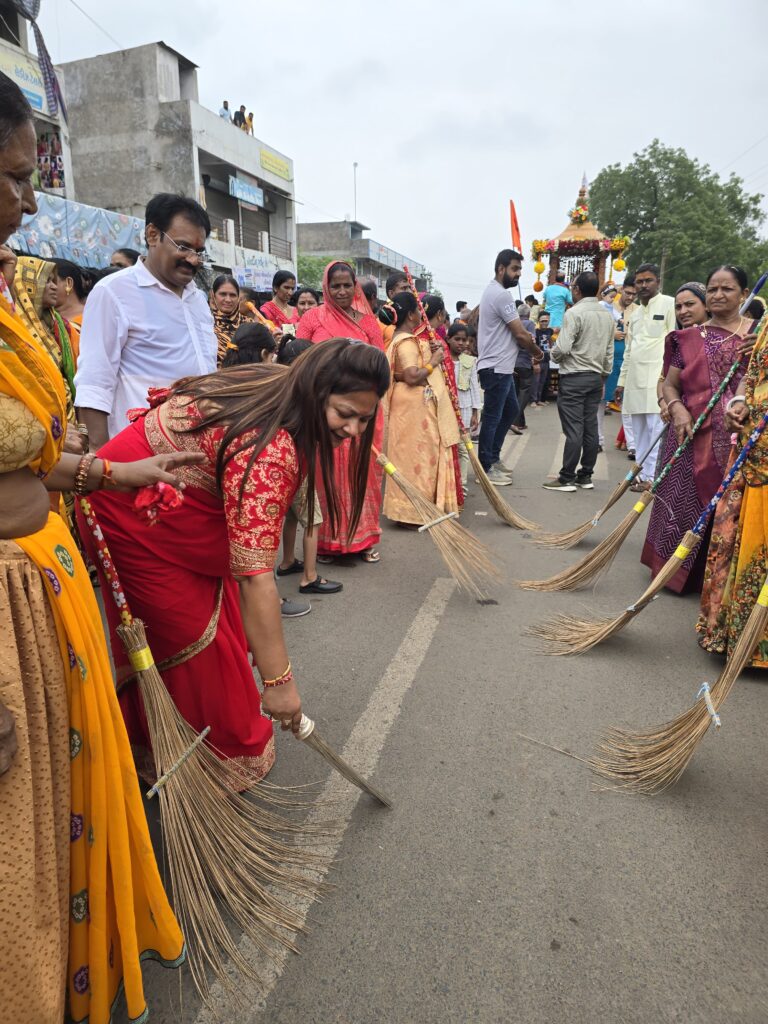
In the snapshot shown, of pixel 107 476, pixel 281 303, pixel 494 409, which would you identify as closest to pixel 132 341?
pixel 107 476

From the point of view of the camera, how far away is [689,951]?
151cm

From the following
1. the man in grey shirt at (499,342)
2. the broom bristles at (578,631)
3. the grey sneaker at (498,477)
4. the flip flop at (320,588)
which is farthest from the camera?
the grey sneaker at (498,477)

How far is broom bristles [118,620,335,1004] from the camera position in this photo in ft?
4.90

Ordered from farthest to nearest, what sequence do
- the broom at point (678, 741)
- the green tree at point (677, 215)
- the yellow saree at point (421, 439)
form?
1. the green tree at point (677, 215)
2. the yellow saree at point (421, 439)
3. the broom at point (678, 741)

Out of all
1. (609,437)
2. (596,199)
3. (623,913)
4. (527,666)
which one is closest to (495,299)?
(527,666)

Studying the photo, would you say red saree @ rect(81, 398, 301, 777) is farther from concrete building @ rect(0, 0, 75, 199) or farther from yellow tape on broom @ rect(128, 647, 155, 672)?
concrete building @ rect(0, 0, 75, 199)

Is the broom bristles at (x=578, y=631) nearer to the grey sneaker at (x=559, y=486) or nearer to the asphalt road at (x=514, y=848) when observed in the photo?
the asphalt road at (x=514, y=848)

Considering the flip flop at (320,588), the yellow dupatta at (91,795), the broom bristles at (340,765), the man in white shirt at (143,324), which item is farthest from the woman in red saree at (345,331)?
the yellow dupatta at (91,795)

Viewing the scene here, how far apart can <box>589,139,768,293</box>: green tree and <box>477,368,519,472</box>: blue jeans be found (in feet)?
107

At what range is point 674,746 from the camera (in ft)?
6.79

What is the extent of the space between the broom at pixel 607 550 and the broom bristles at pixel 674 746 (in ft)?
4.58

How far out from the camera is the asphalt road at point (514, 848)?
1409mm

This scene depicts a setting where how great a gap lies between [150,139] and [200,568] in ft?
76.0

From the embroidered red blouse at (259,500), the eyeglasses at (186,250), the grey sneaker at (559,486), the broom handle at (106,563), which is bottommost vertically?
the grey sneaker at (559,486)
